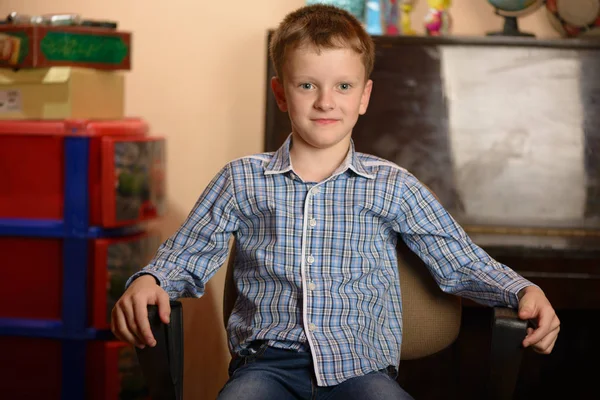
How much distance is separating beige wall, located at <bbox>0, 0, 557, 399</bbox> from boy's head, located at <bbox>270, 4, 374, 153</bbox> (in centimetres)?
112

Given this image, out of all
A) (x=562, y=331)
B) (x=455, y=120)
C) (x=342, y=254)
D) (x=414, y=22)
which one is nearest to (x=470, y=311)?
(x=562, y=331)

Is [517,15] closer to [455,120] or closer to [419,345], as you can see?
[455,120]

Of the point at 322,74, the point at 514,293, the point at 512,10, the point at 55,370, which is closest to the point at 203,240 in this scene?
the point at 322,74

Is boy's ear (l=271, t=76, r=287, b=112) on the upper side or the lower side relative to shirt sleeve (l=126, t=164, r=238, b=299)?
upper

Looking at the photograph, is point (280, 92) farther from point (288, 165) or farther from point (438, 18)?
point (438, 18)

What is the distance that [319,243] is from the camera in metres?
1.57

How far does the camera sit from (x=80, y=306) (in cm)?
228

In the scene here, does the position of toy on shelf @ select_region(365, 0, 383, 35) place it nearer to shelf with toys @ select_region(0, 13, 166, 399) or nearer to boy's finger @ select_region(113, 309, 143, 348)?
shelf with toys @ select_region(0, 13, 166, 399)

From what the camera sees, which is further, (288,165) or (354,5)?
(354,5)

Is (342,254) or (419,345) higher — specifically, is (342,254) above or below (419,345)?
above

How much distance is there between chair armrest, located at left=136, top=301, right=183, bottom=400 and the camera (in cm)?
133

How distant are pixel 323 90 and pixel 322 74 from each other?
0.03m

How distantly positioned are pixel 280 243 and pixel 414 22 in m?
1.30

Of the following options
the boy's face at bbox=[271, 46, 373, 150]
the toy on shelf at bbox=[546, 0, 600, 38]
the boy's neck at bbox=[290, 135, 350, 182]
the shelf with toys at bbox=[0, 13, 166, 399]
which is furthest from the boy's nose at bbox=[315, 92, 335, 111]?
the toy on shelf at bbox=[546, 0, 600, 38]
